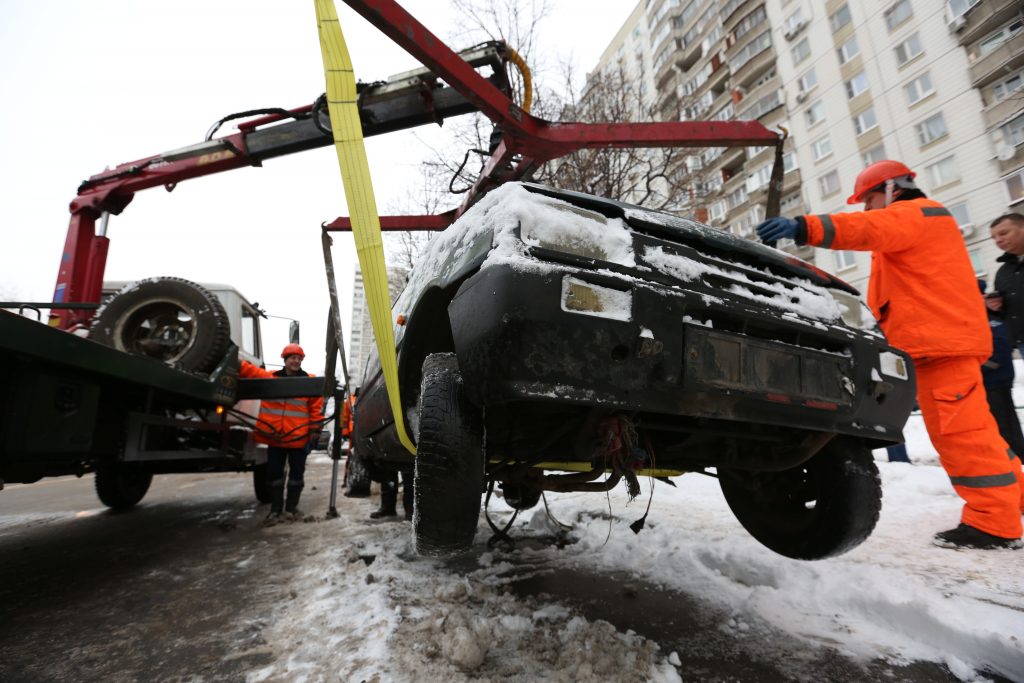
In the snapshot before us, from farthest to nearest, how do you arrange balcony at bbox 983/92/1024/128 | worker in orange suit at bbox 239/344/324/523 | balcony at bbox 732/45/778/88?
1. balcony at bbox 732/45/778/88
2. balcony at bbox 983/92/1024/128
3. worker in orange suit at bbox 239/344/324/523

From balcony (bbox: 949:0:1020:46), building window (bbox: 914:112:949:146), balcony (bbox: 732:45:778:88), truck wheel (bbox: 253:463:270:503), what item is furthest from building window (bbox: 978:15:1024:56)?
truck wheel (bbox: 253:463:270:503)

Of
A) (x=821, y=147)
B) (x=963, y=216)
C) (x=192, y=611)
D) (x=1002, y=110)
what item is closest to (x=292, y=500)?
(x=192, y=611)

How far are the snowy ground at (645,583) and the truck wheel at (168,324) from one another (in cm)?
175

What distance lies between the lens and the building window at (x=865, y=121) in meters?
18.8

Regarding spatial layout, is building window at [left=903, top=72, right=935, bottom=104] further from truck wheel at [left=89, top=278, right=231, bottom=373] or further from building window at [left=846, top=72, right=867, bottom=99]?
truck wheel at [left=89, top=278, right=231, bottom=373]

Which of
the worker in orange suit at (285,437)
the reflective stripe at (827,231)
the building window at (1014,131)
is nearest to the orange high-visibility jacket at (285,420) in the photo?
the worker in orange suit at (285,437)

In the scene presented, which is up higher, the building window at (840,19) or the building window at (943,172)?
the building window at (840,19)

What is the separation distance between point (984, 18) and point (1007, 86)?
236cm

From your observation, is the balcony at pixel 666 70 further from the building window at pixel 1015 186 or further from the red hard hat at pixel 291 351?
the red hard hat at pixel 291 351

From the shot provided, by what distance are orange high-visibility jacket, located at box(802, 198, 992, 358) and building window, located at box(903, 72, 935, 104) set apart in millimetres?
20933

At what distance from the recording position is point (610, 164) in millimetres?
8836

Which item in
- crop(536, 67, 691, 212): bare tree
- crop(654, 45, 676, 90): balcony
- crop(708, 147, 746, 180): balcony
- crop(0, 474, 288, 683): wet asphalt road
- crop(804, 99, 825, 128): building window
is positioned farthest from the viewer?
crop(654, 45, 676, 90): balcony

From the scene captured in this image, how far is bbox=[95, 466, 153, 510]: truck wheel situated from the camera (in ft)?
15.4

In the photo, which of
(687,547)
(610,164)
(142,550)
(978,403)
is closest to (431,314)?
(687,547)
